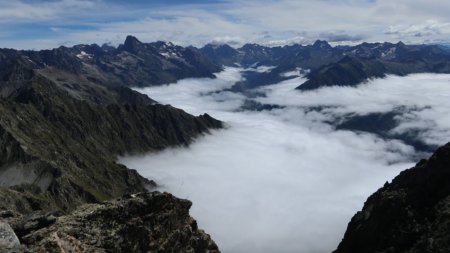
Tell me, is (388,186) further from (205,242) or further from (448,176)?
(205,242)

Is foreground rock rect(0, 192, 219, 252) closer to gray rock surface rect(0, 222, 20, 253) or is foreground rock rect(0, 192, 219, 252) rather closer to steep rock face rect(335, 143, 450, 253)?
gray rock surface rect(0, 222, 20, 253)

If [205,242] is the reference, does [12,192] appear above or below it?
below

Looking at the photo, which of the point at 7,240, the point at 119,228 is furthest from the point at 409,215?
the point at 7,240

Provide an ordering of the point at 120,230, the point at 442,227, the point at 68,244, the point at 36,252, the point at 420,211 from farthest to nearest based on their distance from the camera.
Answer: the point at 420,211 → the point at 442,227 → the point at 120,230 → the point at 68,244 → the point at 36,252

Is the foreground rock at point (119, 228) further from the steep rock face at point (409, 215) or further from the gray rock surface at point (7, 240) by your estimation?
the steep rock face at point (409, 215)

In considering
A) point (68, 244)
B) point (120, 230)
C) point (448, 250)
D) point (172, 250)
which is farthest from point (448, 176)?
point (68, 244)

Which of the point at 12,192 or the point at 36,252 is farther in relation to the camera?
the point at 12,192

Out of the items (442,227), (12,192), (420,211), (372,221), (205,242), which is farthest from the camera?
(12,192)
